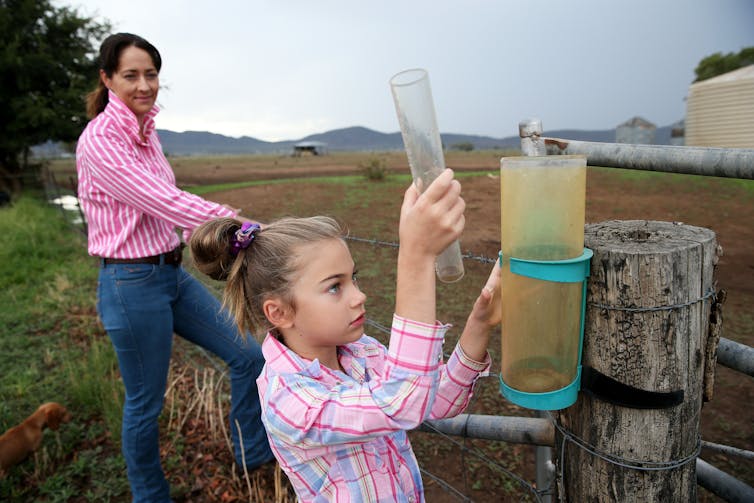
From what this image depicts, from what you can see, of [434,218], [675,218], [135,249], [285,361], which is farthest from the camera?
[675,218]

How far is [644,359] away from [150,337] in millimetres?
1785

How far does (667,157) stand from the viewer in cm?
117

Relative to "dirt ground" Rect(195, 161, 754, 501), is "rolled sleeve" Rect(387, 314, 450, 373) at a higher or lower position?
higher

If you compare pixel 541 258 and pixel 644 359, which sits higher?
pixel 541 258

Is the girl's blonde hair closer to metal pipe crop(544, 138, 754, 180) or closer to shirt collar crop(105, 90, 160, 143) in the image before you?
metal pipe crop(544, 138, 754, 180)

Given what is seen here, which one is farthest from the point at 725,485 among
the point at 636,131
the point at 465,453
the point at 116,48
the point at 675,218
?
the point at 636,131

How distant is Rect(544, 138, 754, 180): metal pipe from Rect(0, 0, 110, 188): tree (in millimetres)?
16251

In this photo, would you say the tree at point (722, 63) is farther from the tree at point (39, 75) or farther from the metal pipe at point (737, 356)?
the metal pipe at point (737, 356)

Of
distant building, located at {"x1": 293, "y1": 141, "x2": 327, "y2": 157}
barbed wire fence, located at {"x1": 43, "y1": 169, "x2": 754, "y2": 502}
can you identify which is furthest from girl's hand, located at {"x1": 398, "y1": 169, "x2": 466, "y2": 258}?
distant building, located at {"x1": 293, "y1": 141, "x2": 327, "y2": 157}

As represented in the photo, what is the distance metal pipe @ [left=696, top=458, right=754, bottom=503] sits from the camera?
4.24 feet

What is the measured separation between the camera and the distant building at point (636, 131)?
28672 millimetres

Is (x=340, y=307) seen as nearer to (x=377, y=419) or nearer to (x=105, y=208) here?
(x=377, y=419)

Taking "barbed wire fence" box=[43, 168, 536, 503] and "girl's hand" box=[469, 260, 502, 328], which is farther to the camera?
"barbed wire fence" box=[43, 168, 536, 503]

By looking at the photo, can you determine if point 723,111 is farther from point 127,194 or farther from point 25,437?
point 25,437
